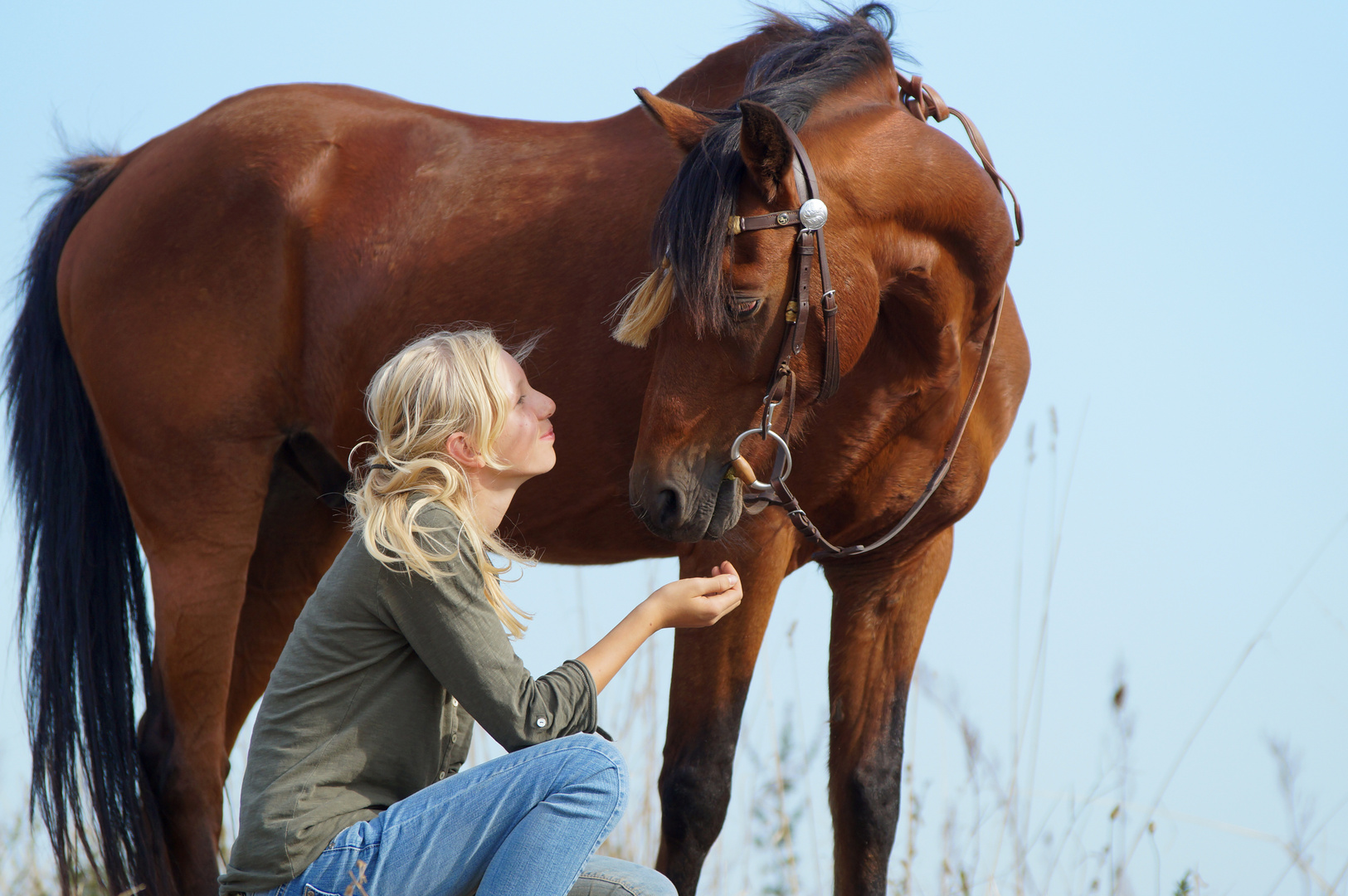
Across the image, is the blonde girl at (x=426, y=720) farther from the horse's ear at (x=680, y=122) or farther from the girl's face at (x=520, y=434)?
the horse's ear at (x=680, y=122)

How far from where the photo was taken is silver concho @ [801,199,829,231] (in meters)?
2.42

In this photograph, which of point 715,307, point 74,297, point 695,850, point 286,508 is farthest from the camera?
point 286,508

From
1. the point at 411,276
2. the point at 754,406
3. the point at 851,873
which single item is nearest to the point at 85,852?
the point at 411,276

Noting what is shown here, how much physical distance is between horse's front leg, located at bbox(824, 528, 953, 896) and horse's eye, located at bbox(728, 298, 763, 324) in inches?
39.7

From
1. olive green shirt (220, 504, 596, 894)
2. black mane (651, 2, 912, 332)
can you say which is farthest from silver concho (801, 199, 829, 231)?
olive green shirt (220, 504, 596, 894)

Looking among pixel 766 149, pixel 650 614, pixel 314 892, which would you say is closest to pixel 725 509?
pixel 650 614

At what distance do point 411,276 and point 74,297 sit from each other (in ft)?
3.61

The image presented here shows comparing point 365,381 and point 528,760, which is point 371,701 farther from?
point 365,381

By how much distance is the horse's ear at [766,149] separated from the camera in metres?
2.37

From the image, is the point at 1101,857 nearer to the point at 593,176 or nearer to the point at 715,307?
the point at 715,307

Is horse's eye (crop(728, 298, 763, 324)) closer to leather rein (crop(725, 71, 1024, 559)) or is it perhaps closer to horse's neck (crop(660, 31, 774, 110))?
leather rein (crop(725, 71, 1024, 559))

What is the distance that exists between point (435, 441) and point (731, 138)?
0.95 metres

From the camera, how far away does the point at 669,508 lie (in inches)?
96.5

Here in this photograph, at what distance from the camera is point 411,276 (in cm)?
334
